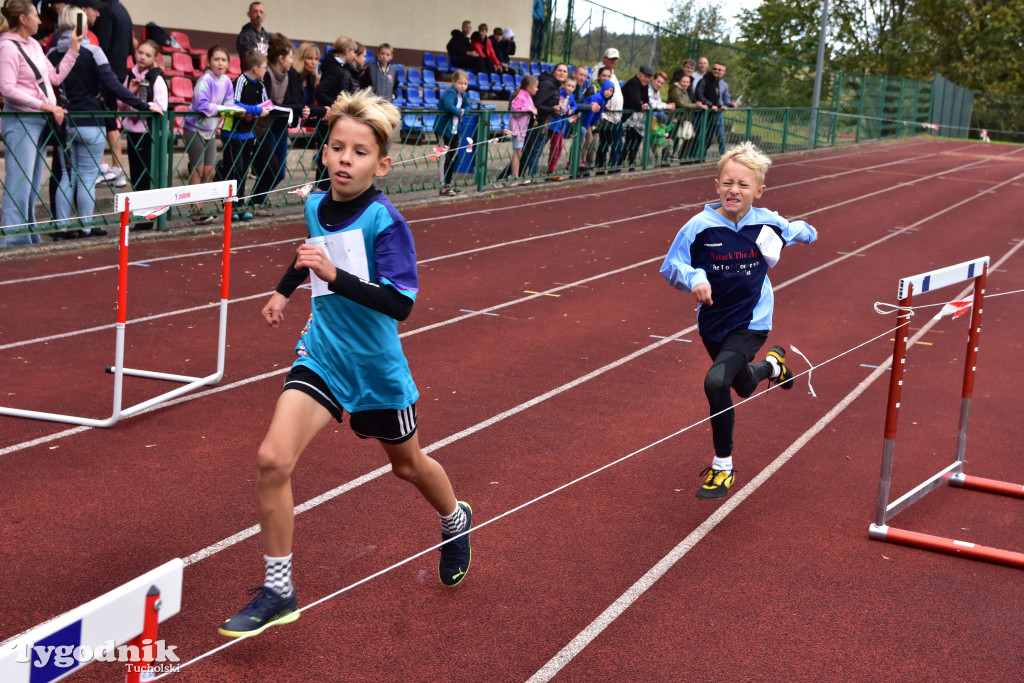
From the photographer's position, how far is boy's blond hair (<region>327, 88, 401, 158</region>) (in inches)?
143

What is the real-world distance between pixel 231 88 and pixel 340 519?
862cm

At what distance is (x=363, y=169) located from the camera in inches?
143

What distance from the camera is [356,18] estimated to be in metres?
23.6

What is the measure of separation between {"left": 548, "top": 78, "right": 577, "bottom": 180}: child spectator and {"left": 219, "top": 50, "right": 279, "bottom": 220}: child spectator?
20.5ft

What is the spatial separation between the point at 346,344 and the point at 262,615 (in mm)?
949

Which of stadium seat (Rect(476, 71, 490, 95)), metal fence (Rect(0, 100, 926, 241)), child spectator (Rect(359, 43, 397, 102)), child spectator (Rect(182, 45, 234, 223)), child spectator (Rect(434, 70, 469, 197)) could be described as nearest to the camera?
metal fence (Rect(0, 100, 926, 241))

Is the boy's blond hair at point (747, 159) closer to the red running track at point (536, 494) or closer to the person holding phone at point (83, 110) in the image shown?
the red running track at point (536, 494)

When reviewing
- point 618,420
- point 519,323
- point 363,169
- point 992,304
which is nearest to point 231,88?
point 519,323

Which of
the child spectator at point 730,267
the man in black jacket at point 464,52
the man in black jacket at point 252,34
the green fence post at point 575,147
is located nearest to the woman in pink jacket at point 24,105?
the man in black jacket at point 252,34

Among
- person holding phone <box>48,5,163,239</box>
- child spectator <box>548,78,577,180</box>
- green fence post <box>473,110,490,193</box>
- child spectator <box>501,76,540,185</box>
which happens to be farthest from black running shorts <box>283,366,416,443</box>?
child spectator <box>548,78,577,180</box>

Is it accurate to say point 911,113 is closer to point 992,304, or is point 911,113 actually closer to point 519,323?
point 992,304

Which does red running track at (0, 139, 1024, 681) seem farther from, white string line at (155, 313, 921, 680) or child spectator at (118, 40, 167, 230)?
child spectator at (118, 40, 167, 230)

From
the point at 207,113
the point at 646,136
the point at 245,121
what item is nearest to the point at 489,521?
the point at 207,113

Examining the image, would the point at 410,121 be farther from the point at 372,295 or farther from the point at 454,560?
the point at 372,295
